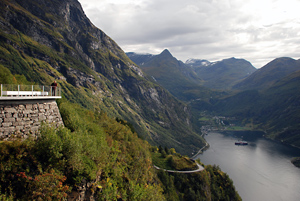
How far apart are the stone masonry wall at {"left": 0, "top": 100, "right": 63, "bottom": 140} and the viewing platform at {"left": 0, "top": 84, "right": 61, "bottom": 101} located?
1.90ft

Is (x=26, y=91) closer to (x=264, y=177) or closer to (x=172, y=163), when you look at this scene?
(x=172, y=163)

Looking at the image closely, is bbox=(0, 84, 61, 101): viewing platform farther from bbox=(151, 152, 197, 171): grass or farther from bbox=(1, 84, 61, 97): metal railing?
bbox=(151, 152, 197, 171): grass

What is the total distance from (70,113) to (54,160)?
35.4ft

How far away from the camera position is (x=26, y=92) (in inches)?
852

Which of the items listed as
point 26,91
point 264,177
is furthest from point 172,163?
point 264,177

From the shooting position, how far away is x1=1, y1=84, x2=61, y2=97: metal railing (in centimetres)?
2002

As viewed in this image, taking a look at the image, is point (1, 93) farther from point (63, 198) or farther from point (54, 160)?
point (63, 198)

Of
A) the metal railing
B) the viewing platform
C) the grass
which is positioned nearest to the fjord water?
the grass

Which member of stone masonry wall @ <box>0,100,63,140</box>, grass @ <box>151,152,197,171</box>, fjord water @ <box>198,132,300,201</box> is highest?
stone masonry wall @ <box>0,100,63,140</box>

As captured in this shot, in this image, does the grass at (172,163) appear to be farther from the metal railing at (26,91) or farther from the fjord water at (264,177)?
the fjord water at (264,177)

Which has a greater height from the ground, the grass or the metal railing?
the metal railing

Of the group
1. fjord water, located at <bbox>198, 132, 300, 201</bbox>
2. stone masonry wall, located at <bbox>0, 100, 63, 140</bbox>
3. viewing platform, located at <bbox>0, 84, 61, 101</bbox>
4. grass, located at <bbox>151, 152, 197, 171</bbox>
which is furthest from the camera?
fjord water, located at <bbox>198, 132, 300, 201</bbox>

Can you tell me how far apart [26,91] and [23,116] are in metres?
2.95

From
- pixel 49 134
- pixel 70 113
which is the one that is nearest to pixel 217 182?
pixel 70 113
